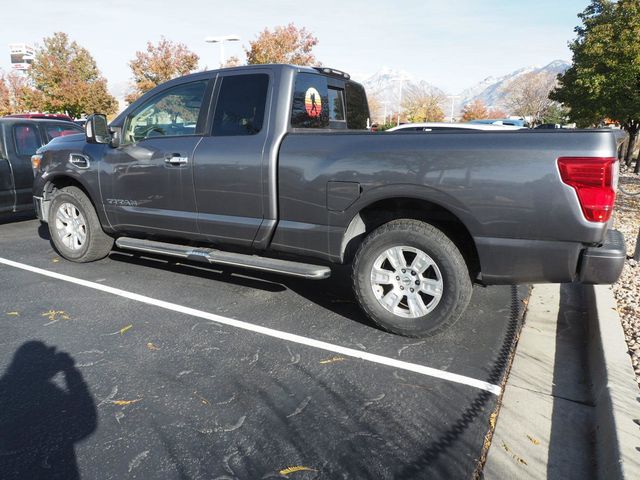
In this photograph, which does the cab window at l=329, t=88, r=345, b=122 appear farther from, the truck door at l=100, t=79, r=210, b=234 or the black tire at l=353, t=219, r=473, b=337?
the black tire at l=353, t=219, r=473, b=337

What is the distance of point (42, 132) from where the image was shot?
7.93m

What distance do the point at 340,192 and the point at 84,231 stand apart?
3353 mm

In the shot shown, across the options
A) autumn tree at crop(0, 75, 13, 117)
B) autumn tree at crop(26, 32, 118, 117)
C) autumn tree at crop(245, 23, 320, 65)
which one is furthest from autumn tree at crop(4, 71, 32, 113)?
autumn tree at crop(245, 23, 320, 65)

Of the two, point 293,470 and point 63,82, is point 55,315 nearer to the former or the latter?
point 293,470

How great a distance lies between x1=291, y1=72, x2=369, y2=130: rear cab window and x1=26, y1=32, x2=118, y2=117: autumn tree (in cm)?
3266

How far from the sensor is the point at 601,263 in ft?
9.60

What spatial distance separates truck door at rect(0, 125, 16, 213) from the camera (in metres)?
7.20

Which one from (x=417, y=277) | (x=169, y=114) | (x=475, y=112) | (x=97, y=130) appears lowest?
(x=417, y=277)

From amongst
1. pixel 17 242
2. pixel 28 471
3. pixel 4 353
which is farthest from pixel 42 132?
pixel 28 471

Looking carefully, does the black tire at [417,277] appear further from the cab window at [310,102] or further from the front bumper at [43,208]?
the front bumper at [43,208]

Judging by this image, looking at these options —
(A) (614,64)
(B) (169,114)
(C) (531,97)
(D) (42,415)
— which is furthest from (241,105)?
(C) (531,97)

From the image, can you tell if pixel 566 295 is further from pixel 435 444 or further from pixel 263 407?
pixel 263 407

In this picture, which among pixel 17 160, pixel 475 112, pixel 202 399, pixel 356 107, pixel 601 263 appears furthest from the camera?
pixel 475 112

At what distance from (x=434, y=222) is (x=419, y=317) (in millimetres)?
728
